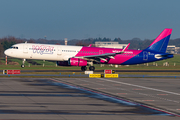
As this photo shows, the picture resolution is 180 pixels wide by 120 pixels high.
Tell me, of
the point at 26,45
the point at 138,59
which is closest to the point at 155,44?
the point at 138,59

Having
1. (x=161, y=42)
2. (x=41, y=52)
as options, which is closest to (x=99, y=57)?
(x=41, y=52)

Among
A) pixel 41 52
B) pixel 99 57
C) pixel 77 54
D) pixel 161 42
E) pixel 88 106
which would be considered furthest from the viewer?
pixel 161 42

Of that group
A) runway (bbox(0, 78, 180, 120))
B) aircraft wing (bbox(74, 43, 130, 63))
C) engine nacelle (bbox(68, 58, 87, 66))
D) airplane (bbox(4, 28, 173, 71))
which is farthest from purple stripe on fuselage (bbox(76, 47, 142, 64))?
runway (bbox(0, 78, 180, 120))

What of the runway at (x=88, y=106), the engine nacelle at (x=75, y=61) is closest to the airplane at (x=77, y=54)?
the engine nacelle at (x=75, y=61)

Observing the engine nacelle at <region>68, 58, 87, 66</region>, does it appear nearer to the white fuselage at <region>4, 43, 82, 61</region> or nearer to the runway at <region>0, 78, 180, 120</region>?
the white fuselage at <region>4, 43, 82, 61</region>

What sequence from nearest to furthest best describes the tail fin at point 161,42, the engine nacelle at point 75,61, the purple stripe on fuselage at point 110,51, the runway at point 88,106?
the runway at point 88,106
the engine nacelle at point 75,61
the purple stripe on fuselage at point 110,51
the tail fin at point 161,42

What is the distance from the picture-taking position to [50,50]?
52375 mm

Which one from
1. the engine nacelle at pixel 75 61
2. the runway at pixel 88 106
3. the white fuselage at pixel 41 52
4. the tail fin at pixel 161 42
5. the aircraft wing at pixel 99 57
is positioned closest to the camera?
the runway at pixel 88 106

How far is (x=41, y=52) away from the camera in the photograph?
5203 cm

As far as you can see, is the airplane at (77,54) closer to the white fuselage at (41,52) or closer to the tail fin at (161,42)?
the white fuselage at (41,52)

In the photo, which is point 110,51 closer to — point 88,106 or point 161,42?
point 161,42

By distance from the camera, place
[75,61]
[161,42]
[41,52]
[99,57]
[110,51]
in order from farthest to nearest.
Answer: [161,42], [110,51], [99,57], [41,52], [75,61]

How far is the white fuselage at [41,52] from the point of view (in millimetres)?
52094

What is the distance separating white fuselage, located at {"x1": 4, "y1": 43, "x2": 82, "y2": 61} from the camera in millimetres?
52094
